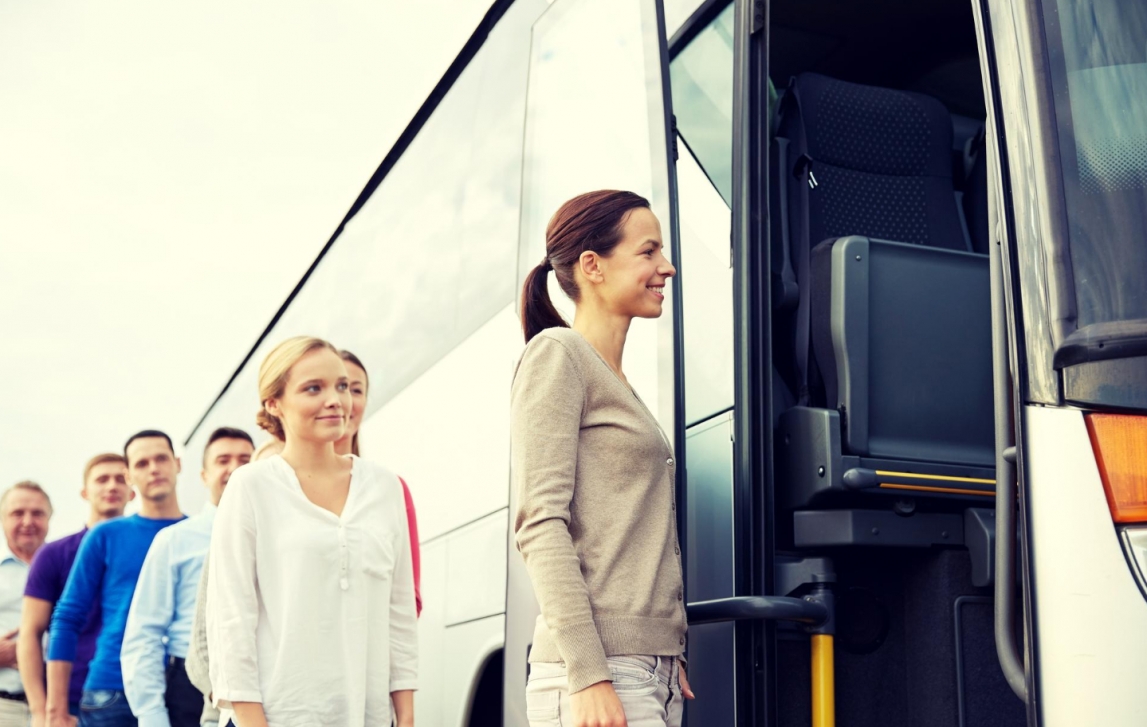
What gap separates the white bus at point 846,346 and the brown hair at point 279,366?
0.70 m

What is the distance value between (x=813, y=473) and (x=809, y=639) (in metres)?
0.36

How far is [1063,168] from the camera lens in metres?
2.02

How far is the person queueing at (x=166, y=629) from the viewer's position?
3.52m

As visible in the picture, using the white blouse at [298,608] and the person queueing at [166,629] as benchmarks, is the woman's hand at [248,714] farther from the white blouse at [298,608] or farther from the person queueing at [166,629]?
the person queueing at [166,629]

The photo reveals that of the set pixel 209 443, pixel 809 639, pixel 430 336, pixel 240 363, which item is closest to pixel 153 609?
pixel 209 443

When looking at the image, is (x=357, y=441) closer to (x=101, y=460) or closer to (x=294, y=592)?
(x=294, y=592)

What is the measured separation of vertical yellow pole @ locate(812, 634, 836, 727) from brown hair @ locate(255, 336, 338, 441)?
1280mm

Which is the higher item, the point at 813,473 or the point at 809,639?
the point at 813,473

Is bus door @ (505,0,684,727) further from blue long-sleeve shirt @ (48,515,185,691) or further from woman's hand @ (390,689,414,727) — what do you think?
blue long-sleeve shirt @ (48,515,185,691)

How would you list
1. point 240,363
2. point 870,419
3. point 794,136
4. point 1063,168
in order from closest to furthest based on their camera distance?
1. point 1063,168
2. point 870,419
3. point 794,136
4. point 240,363

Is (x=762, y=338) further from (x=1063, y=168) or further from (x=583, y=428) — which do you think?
(x=1063, y=168)

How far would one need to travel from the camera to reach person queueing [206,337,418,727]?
262cm

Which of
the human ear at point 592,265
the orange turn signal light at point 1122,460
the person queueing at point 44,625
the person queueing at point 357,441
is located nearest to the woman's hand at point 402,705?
the person queueing at point 357,441

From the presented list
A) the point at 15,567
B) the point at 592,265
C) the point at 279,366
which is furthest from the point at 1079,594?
the point at 15,567
